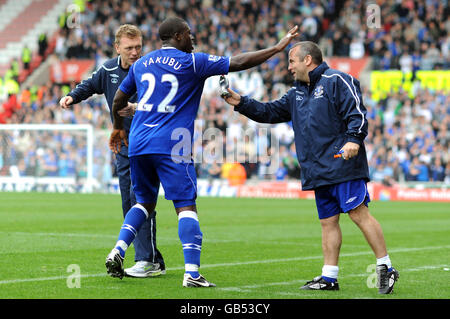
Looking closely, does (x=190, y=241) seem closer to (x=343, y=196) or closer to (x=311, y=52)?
(x=343, y=196)

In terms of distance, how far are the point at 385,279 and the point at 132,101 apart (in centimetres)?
320

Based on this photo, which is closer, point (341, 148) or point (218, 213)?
point (341, 148)

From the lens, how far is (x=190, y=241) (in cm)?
703

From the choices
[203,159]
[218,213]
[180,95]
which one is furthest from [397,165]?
[180,95]

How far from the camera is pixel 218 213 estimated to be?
1819 centimetres

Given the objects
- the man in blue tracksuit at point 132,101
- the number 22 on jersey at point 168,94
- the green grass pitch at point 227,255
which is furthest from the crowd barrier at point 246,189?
the number 22 on jersey at point 168,94

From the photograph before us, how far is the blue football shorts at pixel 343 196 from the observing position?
706cm

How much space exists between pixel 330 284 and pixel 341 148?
46.3 inches

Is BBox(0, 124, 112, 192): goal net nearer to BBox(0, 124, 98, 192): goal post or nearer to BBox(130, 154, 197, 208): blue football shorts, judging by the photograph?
BBox(0, 124, 98, 192): goal post

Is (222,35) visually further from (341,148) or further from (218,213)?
(341,148)

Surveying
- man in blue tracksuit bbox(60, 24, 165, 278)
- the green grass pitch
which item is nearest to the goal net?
the green grass pitch

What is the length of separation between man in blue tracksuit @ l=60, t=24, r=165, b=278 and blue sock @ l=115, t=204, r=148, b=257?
71 cm

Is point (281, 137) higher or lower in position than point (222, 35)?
lower

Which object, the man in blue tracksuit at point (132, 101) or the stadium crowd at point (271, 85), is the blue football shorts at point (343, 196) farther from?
the stadium crowd at point (271, 85)
